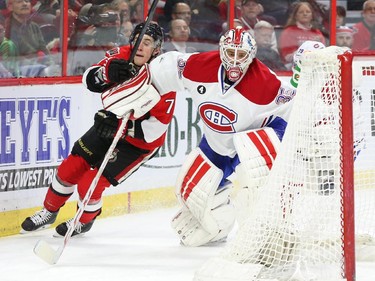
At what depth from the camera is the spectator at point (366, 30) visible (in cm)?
844

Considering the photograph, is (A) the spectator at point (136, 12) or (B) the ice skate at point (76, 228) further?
(A) the spectator at point (136, 12)

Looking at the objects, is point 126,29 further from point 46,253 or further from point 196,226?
point 46,253

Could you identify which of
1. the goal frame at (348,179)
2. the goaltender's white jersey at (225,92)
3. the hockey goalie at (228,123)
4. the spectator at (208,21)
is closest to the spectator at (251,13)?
the spectator at (208,21)

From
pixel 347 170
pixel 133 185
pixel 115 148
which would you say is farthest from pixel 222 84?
pixel 133 185

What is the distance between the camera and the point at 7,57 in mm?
6086

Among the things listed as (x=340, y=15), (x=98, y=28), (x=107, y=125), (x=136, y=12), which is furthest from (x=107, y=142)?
(x=340, y=15)

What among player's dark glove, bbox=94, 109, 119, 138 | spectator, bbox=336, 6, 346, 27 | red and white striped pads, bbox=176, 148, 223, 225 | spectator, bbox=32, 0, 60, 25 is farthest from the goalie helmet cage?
spectator, bbox=336, 6, 346, 27

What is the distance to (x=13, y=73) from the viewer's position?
6.10 m

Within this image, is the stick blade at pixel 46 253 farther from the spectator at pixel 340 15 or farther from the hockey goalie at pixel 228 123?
the spectator at pixel 340 15

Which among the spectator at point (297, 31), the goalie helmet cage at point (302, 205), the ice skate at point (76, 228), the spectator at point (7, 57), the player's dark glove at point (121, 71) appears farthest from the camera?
the spectator at point (297, 31)

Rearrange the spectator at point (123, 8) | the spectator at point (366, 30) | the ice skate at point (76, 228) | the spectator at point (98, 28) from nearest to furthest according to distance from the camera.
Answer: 1. the ice skate at point (76, 228)
2. the spectator at point (98, 28)
3. the spectator at point (123, 8)
4. the spectator at point (366, 30)

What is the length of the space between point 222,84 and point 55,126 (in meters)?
1.28

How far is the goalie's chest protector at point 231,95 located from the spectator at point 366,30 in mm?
3225

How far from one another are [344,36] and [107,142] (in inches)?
123
